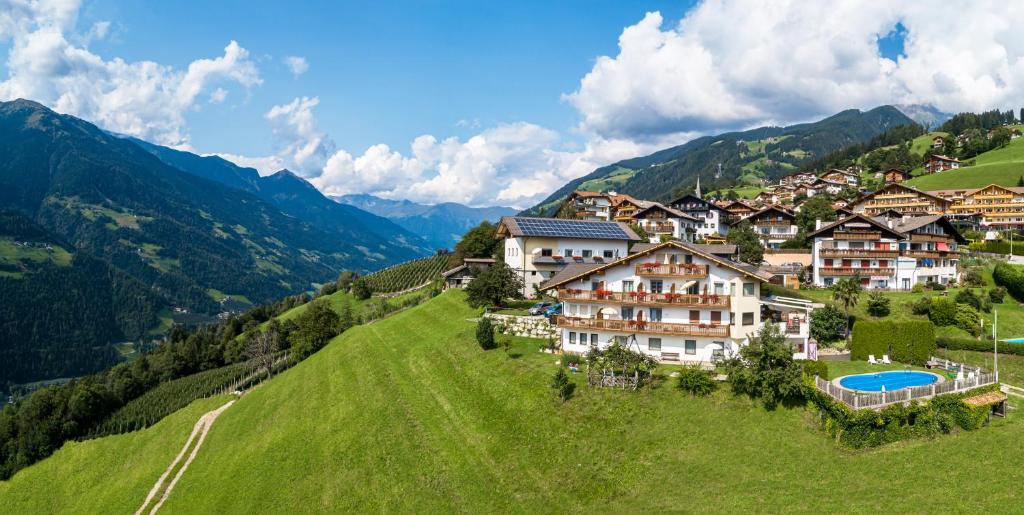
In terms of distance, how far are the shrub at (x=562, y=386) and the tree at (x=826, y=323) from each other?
24930 mm

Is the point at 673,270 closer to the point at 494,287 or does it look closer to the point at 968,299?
the point at 494,287

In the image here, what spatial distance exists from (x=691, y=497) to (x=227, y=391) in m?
73.9

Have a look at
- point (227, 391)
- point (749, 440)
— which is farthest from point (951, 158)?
point (227, 391)

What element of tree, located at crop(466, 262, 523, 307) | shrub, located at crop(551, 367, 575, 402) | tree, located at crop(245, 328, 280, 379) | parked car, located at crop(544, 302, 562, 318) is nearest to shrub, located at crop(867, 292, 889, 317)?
parked car, located at crop(544, 302, 562, 318)

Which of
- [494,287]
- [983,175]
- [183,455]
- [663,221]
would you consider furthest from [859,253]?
[983,175]

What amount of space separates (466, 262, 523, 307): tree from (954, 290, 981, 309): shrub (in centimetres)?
4633

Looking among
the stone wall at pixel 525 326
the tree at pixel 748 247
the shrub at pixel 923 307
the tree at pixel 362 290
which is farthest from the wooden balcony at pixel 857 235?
the tree at pixel 362 290

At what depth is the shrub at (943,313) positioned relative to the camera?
2224 inches

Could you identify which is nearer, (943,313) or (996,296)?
(943,313)

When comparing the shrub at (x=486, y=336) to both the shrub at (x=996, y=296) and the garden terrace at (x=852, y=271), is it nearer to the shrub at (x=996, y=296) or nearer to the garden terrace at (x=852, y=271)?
the garden terrace at (x=852, y=271)

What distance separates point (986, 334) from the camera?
53.8 meters

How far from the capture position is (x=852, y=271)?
241 feet

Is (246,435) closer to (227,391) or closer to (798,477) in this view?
(227,391)

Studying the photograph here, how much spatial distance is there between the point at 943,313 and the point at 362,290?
327ft
